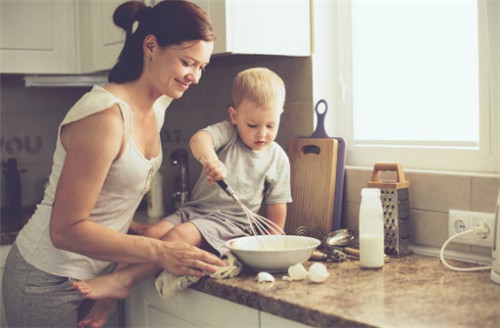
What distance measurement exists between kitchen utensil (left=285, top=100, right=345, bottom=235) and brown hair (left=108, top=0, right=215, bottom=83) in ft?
1.65

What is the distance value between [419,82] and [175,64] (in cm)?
70

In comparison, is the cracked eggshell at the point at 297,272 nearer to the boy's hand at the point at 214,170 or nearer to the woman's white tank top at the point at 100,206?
the boy's hand at the point at 214,170

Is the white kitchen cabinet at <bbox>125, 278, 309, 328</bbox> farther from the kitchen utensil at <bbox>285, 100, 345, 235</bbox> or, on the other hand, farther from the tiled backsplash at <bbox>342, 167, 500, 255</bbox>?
the tiled backsplash at <bbox>342, 167, 500, 255</bbox>

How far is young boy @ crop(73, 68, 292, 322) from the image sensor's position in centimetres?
170

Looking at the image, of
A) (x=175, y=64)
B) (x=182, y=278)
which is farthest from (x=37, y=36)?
(x=182, y=278)

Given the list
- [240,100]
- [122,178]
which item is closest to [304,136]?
[240,100]

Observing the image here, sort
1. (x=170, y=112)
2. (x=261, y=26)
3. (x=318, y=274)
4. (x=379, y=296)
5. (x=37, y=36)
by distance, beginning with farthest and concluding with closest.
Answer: (x=170, y=112) → (x=37, y=36) → (x=261, y=26) → (x=318, y=274) → (x=379, y=296)

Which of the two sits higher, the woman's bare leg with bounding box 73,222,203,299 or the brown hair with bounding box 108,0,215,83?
the brown hair with bounding box 108,0,215,83

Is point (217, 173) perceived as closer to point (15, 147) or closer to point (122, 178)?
point (122, 178)

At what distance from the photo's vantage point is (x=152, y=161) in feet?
5.50

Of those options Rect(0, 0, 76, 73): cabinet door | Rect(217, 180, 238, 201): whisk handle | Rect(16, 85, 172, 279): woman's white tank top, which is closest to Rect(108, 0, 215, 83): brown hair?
Rect(16, 85, 172, 279): woman's white tank top

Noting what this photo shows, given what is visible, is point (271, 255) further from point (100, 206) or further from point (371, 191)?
point (100, 206)

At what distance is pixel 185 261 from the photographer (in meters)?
1.57

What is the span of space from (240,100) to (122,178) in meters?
0.39
